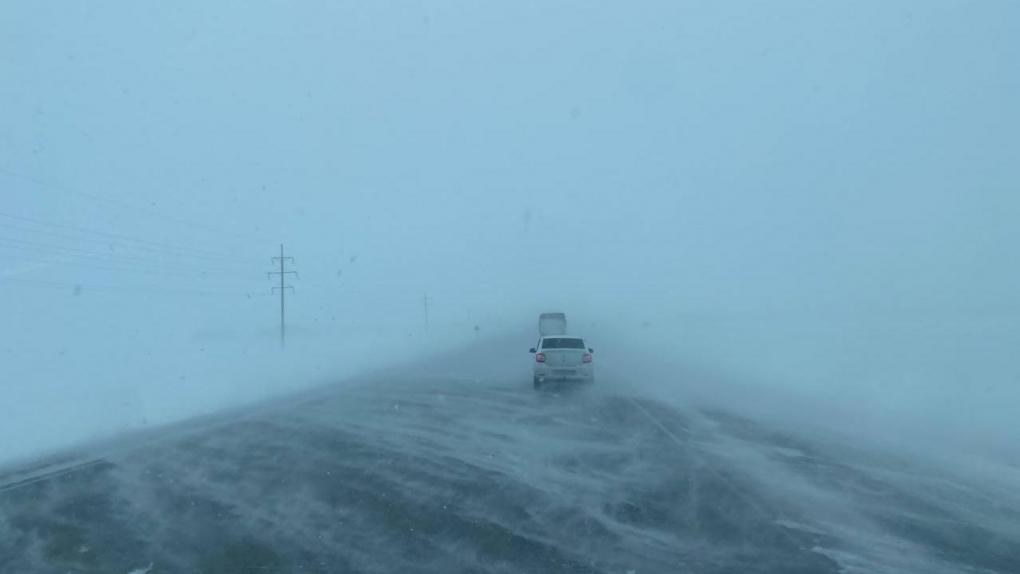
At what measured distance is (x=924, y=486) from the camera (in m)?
15.0

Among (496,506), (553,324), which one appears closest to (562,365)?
(496,506)

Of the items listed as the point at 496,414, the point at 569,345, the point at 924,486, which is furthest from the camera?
the point at 569,345

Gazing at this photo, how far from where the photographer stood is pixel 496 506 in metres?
12.9

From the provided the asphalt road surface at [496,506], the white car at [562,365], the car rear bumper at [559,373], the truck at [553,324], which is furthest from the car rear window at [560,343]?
the truck at [553,324]

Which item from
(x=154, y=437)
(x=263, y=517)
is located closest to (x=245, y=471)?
(x=263, y=517)

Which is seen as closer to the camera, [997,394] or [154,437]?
[154,437]

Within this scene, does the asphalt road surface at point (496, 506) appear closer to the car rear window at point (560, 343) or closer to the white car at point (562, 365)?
the white car at point (562, 365)

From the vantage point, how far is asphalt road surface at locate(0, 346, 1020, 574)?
10.3 m

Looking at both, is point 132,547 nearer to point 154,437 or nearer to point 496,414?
point 154,437

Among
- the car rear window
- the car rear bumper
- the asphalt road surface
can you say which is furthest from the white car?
the asphalt road surface

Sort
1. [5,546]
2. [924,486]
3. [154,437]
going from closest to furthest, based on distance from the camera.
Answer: [5,546] → [924,486] → [154,437]

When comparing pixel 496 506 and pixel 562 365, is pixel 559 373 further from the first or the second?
pixel 496 506

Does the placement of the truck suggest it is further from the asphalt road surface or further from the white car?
the asphalt road surface

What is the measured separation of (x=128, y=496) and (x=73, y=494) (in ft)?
2.99
